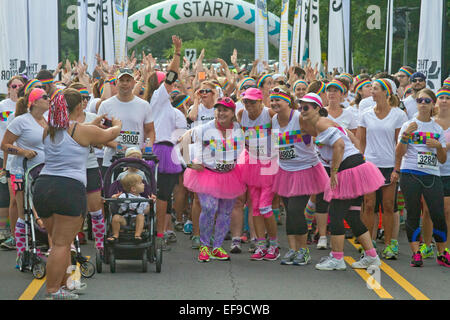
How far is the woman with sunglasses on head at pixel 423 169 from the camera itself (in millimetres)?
9742

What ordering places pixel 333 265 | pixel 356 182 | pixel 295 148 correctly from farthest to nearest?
pixel 295 148 → pixel 333 265 → pixel 356 182

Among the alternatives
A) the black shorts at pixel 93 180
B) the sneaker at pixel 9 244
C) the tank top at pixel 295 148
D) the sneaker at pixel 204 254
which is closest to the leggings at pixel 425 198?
the tank top at pixel 295 148

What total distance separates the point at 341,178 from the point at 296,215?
0.81 metres

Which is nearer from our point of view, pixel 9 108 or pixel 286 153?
pixel 286 153

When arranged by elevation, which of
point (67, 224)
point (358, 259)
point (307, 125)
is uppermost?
point (307, 125)

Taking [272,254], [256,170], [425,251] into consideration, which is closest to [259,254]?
[272,254]

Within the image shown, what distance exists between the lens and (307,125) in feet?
31.0

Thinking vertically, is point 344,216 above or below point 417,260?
above

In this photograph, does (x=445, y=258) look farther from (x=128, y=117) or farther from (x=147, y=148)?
(x=128, y=117)

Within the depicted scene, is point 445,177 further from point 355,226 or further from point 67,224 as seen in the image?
point 67,224

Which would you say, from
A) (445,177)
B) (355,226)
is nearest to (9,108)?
(355,226)

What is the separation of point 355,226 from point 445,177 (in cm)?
171

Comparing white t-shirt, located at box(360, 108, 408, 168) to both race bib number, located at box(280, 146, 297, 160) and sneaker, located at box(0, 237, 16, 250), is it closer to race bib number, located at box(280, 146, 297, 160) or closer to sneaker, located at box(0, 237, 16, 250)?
race bib number, located at box(280, 146, 297, 160)

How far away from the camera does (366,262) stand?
955cm
